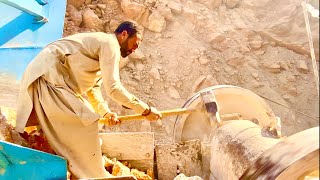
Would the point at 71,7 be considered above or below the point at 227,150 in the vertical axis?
above

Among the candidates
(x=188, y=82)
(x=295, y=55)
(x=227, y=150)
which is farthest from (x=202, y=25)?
(x=227, y=150)

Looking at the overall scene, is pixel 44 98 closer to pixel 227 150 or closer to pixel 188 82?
pixel 227 150

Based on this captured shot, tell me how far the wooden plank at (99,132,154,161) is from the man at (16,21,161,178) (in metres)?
0.59

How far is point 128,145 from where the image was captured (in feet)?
13.4

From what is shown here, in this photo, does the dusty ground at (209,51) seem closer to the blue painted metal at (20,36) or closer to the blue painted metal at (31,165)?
the blue painted metal at (20,36)

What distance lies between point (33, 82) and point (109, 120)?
69cm

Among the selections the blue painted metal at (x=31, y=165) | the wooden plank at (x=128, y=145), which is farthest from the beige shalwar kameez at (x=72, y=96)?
the wooden plank at (x=128, y=145)

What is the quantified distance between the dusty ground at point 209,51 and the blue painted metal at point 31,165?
4451 millimetres

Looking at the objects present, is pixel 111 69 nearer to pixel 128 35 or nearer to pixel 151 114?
pixel 128 35

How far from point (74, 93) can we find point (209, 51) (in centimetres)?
510

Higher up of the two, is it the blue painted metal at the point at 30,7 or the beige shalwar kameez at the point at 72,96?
the blue painted metal at the point at 30,7

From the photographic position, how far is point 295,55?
8.52 meters

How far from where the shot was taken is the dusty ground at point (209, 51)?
7699 mm

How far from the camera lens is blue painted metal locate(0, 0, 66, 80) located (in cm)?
534
